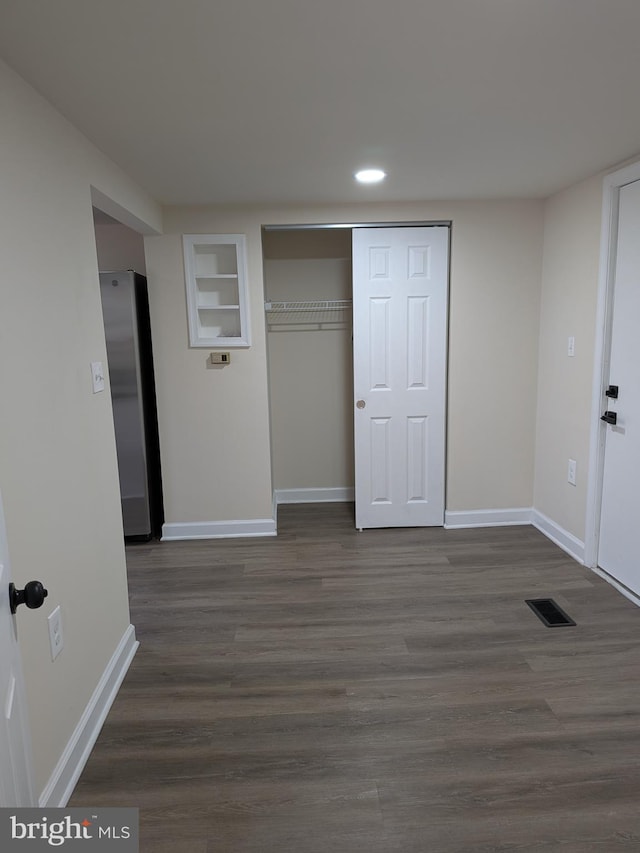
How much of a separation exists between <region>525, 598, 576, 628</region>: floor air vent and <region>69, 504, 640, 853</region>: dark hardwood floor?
5 cm

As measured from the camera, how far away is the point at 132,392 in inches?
143

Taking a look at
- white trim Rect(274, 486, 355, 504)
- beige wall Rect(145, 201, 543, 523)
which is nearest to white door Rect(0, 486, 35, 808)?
beige wall Rect(145, 201, 543, 523)

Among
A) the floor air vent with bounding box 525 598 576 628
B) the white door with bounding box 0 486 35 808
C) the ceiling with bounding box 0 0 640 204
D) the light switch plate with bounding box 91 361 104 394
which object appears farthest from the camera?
the floor air vent with bounding box 525 598 576 628

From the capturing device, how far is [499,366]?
12.5ft

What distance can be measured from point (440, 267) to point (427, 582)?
2144 millimetres

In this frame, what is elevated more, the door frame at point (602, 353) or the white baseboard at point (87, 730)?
the door frame at point (602, 353)

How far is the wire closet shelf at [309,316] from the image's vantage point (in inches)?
171

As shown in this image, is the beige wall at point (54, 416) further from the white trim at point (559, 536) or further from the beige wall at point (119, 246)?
the white trim at point (559, 536)

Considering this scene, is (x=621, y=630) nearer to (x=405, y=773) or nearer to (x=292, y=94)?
(x=405, y=773)

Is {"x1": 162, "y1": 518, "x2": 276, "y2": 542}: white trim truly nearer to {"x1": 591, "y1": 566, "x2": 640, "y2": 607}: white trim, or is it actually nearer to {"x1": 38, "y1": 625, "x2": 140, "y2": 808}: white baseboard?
{"x1": 38, "y1": 625, "x2": 140, "y2": 808}: white baseboard

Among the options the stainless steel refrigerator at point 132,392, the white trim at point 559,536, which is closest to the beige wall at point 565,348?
the white trim at point 559,536

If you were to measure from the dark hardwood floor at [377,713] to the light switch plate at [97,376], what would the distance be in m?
1.29

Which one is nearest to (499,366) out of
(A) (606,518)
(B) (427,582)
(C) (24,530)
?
(A) (606,518)

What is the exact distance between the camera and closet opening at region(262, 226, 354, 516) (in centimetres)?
428
